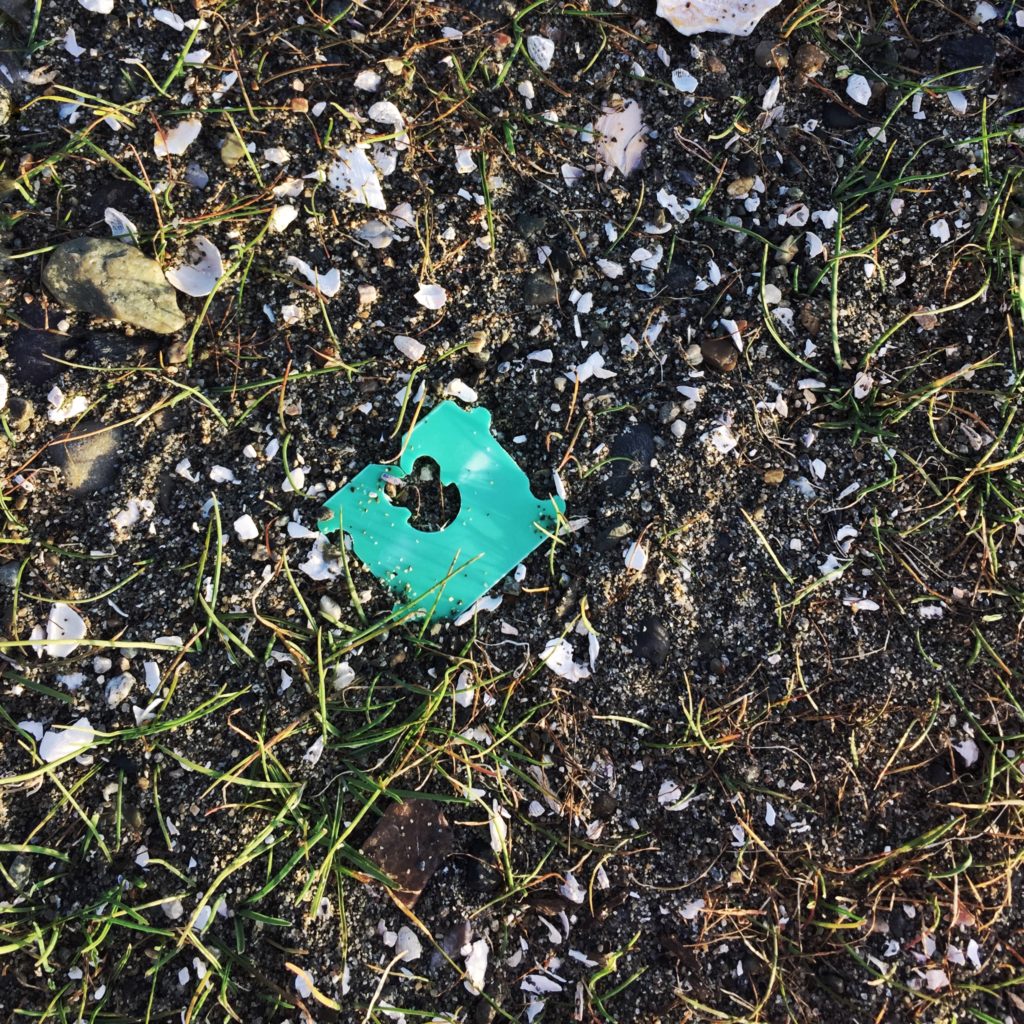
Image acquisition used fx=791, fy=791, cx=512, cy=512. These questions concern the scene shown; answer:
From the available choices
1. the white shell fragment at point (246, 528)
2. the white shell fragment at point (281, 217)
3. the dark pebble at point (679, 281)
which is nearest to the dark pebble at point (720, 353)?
the dark pebble at point (679, 281)

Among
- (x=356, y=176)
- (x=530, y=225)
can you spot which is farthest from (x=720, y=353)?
(x=356, y=176)

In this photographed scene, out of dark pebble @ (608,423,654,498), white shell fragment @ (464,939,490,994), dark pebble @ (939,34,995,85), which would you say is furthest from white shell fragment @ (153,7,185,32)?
white shell fragment @ (464,939,490,994)

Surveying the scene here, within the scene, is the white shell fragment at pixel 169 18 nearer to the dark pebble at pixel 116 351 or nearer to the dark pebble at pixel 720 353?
the dark pebble at pixel 116 351

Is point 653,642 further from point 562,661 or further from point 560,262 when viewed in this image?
point 560,262

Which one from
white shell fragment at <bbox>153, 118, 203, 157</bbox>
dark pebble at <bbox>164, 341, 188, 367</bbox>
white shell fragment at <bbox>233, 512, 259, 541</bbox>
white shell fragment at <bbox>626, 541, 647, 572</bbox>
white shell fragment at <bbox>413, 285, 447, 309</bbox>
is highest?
white shell fragment at <bbox>153, 118, 203, 157</bbox>

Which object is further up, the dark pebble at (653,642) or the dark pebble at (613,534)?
the dark pebble at (613,534)

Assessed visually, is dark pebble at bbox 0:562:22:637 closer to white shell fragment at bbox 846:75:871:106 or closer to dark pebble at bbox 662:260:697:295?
dark pebble at bbox 662:260:697:295
